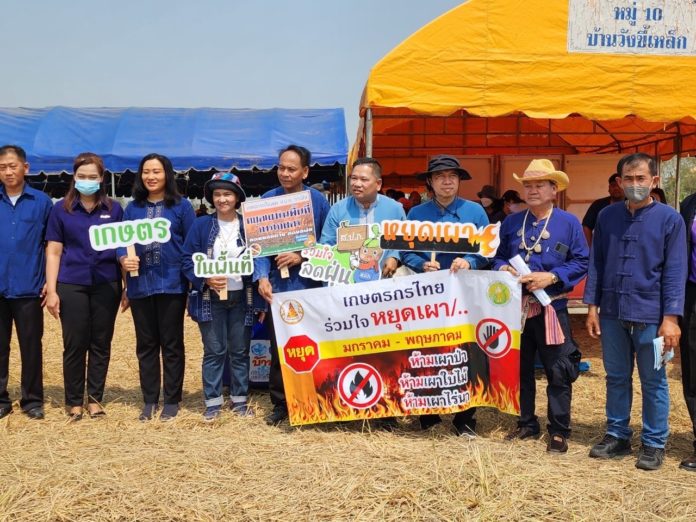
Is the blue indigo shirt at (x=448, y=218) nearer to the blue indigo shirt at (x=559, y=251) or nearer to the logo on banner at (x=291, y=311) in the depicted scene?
the blue indigo shirt at (x=559, y=251)

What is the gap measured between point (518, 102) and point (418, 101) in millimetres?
967

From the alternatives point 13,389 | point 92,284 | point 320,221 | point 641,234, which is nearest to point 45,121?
point 13,389

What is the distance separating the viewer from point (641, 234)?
140 inches

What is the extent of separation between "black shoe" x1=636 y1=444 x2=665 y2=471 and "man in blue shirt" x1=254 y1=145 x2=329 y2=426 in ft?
7.65

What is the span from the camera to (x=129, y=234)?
13.9 ft

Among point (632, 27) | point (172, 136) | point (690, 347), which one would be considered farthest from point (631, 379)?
point (172, 136)

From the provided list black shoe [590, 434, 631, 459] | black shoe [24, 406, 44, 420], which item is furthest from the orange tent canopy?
black shoe [24, 406, 44, 420]

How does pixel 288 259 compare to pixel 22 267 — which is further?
pixel 22 267

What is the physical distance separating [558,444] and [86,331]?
3.33 m

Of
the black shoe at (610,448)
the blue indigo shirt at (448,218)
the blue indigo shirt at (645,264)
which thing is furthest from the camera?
the blue indigo shirt at (448,218)

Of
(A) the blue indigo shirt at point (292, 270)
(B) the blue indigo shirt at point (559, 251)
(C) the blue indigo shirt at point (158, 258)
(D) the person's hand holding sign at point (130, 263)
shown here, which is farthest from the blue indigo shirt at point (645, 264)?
(D) the person's hand holding sign at point (130, 263)

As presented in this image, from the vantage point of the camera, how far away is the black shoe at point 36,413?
460cm

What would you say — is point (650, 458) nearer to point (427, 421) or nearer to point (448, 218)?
point (427, 421)

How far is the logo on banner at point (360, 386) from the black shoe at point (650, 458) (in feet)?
5.25
